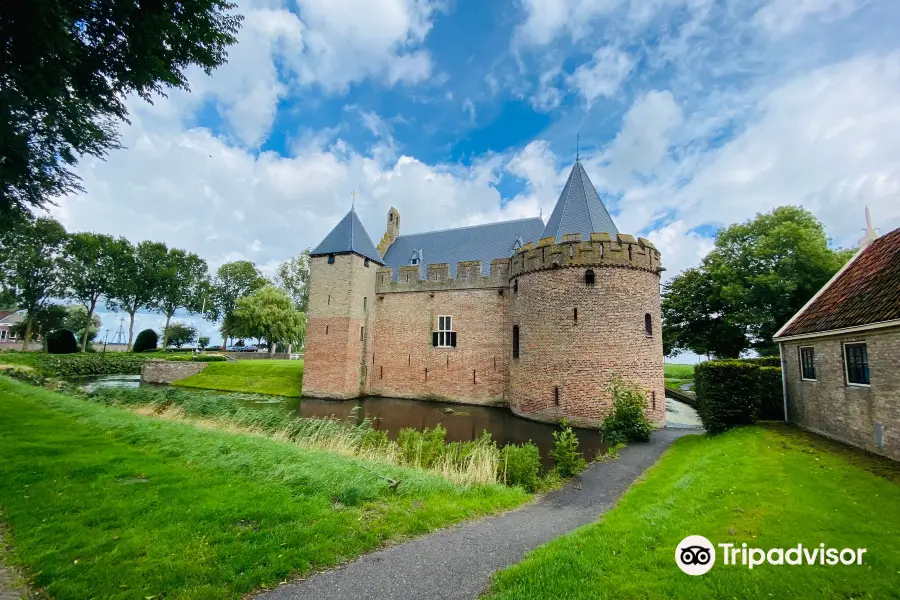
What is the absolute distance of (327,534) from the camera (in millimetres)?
4719

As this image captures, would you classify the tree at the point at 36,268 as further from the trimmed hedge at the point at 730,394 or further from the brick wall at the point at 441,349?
the trimmed hedge at the point at 730,394

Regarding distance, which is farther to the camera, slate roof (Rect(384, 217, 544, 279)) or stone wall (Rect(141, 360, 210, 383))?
stone wall (Rect(141, 360, 210, 383))

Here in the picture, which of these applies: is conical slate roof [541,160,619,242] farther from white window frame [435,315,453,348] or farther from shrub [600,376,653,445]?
white window frame [435,315,453,348]

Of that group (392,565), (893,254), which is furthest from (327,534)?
(893,254)

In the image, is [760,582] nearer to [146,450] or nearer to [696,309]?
[146,450]

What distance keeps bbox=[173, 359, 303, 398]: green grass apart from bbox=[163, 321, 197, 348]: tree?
120ft

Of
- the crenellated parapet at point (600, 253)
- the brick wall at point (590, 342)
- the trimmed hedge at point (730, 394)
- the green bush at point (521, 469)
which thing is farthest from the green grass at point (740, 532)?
the crenellated parapet at point (600, 253)

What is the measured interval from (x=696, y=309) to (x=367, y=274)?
67.1 feet

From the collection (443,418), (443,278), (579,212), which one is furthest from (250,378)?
(579,212)

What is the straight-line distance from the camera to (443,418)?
16.8m

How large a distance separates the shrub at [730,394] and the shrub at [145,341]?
5352 centimetres

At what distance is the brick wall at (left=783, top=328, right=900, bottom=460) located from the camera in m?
7.23

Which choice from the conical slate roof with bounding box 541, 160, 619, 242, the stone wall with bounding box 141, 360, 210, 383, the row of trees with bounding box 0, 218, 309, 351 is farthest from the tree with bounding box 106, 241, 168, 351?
the conical slate roof with bounding box 541, 160, 619, 242

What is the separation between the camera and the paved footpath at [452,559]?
12.1ft
